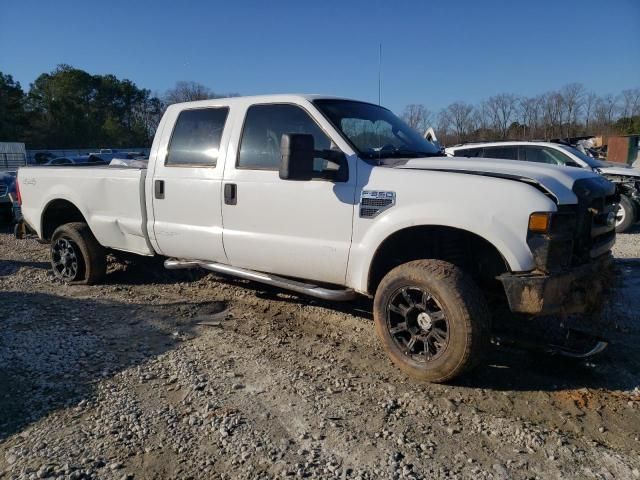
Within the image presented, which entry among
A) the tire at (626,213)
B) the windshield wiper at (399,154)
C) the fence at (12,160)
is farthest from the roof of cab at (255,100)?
the fence at (12,160)

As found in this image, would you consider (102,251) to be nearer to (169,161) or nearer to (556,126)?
(169,161)

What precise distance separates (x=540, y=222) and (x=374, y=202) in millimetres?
1154

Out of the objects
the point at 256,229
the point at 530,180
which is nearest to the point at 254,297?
the point at 256,229

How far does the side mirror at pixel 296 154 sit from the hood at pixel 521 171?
2.21 feet

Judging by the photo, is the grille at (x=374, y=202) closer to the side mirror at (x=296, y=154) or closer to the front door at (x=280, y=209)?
the front door at (x=280, y=209)

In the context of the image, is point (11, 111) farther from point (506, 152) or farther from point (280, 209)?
point (280, 209)

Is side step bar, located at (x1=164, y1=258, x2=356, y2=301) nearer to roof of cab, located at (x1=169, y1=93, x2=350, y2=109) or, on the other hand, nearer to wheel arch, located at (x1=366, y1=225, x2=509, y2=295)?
wheel arch, located at (x1=366, y1=225, x2=509, y2=295)

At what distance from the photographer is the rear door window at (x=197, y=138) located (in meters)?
4.72

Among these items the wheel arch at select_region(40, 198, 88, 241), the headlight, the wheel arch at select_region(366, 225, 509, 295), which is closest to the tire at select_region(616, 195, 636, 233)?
the wheel arch at select_region(366, 225, 509, 295)

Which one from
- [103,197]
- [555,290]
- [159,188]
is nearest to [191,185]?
[159,188]

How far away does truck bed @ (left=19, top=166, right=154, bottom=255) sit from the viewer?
5301mm

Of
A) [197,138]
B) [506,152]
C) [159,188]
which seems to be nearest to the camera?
[197,138]

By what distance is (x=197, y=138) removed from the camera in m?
4.89

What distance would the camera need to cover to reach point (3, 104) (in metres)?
54.4
